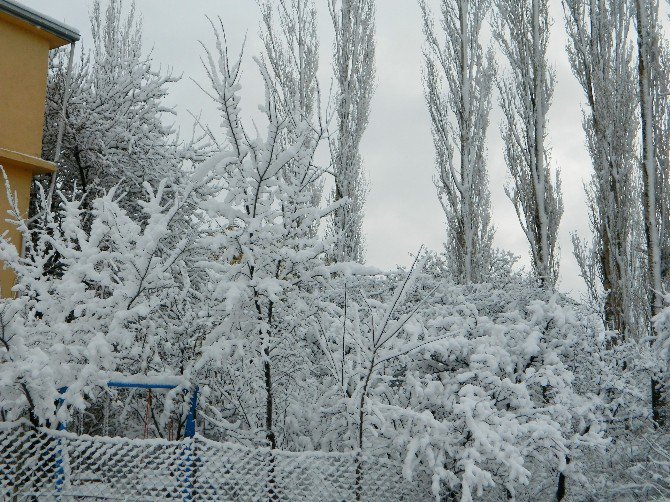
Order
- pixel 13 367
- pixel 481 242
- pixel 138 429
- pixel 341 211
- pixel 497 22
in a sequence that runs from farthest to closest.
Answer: pixel 481 242
pixel 341 211
pixel 497 22
pixel 138 429
pixel 13 367

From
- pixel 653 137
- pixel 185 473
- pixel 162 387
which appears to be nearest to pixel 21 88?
pixel 162 387

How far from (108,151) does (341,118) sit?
6.67m

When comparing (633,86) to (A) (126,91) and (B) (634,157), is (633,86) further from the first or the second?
(A) (126,91)

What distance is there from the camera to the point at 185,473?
13.8 feet

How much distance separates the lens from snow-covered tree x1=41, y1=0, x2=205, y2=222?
883 cm

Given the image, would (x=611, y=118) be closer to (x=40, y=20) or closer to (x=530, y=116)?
(x=530, y=116)

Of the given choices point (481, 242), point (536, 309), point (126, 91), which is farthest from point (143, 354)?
point (481, 242)

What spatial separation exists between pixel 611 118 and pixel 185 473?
10.3 metres

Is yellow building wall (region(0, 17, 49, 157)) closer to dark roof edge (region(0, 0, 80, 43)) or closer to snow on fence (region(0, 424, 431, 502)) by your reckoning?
dark roof edge (region(0, 0, 80, 43))

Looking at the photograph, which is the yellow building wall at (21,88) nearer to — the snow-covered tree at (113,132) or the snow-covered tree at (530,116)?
the snow-covered tree at (113,132)

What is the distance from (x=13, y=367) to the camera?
164 inches

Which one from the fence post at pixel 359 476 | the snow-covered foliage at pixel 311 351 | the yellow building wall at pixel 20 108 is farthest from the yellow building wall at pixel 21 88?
the fence post at pixel 359 476

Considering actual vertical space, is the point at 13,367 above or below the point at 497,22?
below

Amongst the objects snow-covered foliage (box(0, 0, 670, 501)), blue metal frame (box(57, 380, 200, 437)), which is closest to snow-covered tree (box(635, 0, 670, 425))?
snow-covered foliage (box(0, 0, 670, 501))
